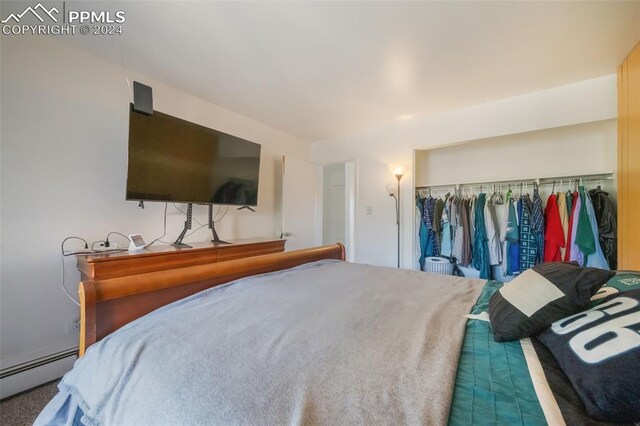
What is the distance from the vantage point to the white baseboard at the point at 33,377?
4.77 ft

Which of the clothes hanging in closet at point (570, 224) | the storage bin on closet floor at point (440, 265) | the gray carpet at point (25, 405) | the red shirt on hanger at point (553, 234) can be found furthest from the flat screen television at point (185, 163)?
the clothes hanging in closet at point (570, 224)

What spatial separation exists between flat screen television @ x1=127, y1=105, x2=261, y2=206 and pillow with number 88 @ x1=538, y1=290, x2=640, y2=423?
7.29 ft

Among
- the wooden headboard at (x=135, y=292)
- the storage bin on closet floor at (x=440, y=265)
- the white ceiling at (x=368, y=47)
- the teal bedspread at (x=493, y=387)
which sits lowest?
the storage bin on closet floor at (x=440, y=265)

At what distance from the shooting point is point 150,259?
5.35ft

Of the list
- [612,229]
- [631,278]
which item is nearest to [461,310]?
[631,278]

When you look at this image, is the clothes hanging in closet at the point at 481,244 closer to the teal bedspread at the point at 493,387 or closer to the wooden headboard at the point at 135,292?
the teal bedspread at the point at 493,387

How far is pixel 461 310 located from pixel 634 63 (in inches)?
88.4

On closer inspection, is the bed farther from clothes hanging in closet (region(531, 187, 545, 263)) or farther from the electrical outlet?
clothes hanging in closet (region(531, 187, 545, 263))

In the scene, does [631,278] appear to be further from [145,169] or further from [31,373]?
[31,373]

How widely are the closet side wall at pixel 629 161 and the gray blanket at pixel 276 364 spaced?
5.69 ft

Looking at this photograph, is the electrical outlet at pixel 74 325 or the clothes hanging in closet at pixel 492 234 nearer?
the electrical outlet at pixel 74 325

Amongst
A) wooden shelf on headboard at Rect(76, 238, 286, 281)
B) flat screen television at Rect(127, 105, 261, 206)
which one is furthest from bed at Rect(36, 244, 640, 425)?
flat screen television at Rect(127, 105, 261, 206)

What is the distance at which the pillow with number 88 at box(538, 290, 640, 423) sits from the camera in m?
0.47

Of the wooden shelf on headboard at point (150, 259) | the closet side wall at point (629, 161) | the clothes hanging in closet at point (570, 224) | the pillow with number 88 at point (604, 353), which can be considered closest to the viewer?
the pillow with number 88 at point (604, 353)
